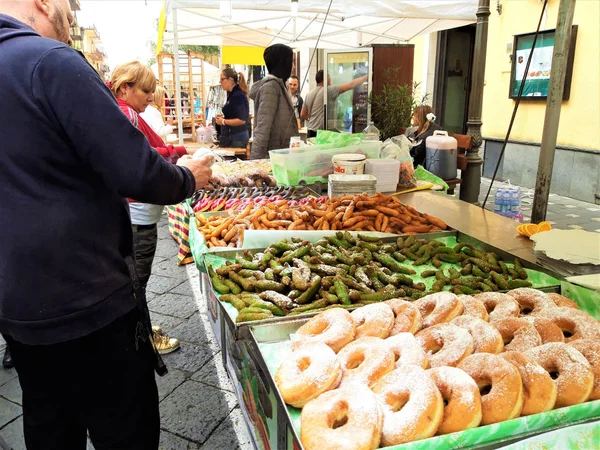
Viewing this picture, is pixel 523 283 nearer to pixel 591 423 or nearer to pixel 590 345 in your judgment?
pixel 590 345

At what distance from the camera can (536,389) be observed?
4.53ft

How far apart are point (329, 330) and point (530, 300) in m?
0.94

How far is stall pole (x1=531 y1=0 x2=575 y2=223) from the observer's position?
2879 millimetres

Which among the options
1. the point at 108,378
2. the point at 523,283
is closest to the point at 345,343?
the point at 108,378

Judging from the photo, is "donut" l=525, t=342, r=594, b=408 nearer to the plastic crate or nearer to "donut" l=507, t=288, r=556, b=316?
"donut" l=507, t=288, r=556, b=316

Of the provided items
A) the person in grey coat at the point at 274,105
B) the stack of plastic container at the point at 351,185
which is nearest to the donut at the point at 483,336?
the stack of plastic container at the point at 351,185

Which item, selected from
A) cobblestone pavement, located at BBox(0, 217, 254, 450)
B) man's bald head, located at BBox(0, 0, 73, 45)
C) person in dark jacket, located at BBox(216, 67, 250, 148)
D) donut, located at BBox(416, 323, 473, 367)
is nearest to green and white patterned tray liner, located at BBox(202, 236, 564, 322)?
donut, located at BBox(416, 323, 473, 367)

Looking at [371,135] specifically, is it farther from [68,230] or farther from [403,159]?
[68,230]

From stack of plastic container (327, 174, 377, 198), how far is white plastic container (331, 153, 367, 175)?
18cm

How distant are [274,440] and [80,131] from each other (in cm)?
126

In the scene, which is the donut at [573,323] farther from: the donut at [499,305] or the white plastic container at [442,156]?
the white plastic container at [442,156]

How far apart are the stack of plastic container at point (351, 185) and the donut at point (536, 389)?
8.87ft

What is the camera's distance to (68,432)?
187 cm

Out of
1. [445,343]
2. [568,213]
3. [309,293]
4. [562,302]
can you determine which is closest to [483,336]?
[445,343]
